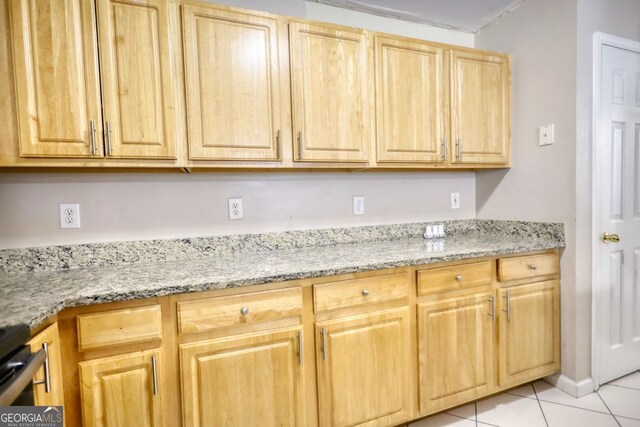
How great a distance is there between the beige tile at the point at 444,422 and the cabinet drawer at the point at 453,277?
68 centimetres

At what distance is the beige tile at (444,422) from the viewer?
1606 mm

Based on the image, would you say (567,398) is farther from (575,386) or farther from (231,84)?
(231,84)

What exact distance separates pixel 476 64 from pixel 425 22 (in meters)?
0.49

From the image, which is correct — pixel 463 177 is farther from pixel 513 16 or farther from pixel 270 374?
pixel 270 374

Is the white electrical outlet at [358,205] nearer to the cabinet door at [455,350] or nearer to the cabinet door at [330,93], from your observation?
the cabinet door at [330,93]

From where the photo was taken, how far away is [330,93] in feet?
5.30

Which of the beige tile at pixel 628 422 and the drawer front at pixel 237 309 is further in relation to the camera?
the beige tile at pixel 628 422

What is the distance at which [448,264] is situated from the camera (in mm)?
1539

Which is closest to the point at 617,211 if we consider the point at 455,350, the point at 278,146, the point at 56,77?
the point at 455,350

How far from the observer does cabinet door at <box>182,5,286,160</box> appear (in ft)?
4.63

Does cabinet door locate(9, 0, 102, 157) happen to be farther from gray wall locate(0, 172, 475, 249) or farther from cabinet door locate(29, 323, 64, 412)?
cabinet door locate(29, 323, 64, 412)

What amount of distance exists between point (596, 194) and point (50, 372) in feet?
8.18

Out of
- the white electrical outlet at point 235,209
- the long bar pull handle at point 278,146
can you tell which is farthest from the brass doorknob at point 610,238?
the white electrical outlet at point 235,209

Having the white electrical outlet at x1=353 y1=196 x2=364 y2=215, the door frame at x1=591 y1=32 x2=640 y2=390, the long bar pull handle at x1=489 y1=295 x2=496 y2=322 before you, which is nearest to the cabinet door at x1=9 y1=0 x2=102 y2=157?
the white electrical outlet at x1=353 y1=196 x2=364 y2=215
